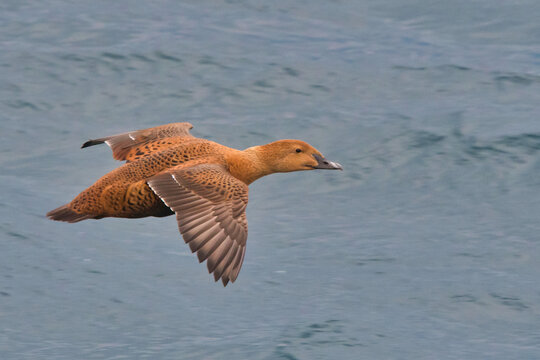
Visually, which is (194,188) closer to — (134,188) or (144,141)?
(134,188)

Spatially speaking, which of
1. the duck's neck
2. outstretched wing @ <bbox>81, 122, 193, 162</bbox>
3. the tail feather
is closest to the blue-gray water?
the tail feather

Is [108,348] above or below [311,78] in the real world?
below

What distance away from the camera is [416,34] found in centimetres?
1555

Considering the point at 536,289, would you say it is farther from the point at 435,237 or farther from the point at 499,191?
the point at 499,191

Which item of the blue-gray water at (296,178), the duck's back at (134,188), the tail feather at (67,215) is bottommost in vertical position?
the blue-gray water at (296,178)

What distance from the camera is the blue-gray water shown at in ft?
28.7

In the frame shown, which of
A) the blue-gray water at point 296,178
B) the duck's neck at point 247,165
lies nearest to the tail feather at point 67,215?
the duck's neck at point 247,165

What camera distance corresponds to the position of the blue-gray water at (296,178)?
345 inches

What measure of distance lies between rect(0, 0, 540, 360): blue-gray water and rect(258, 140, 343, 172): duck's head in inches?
62.7

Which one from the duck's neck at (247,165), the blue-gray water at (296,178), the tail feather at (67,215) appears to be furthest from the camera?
the blue-gray water at (296,178)

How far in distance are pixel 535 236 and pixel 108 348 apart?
4459mm

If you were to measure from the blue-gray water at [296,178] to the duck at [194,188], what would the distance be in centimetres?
160

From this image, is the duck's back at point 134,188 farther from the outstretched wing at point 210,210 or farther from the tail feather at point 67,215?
the outstretched wing at point 210,210

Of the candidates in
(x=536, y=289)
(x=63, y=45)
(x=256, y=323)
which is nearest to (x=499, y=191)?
(x=536, y=289)
